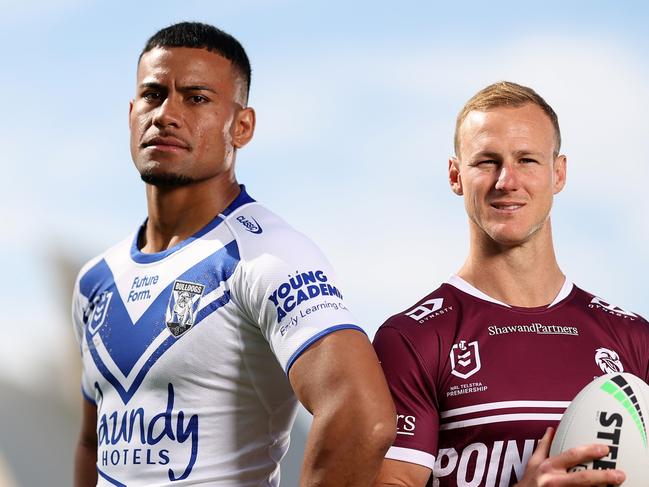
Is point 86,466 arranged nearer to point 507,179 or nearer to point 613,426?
point 507,179

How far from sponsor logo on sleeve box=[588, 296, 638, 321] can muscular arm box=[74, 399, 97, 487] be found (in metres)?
2.42

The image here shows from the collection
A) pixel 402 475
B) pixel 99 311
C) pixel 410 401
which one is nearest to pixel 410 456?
pixel 402 475

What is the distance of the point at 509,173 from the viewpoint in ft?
13.0

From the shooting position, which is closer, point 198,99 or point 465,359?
point 465,359

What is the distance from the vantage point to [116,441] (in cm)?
398

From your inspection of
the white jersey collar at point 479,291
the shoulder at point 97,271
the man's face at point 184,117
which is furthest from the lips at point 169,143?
the white jersey collar at point 479,291

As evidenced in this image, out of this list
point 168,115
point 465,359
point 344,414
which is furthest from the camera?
point 168,115

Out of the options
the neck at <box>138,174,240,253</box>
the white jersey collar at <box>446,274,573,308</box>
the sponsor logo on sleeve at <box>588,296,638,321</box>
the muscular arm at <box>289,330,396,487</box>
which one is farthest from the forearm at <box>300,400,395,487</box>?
the sponsor logo on sleeve at <box>588,296,638,321</box>

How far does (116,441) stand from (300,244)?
1.13 metres

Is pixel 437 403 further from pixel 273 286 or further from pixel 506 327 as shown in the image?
pixel 273 286

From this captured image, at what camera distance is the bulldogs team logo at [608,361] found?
3951 millimetres

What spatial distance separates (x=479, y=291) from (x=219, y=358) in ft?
3.79

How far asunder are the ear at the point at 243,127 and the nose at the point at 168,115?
284 millimetres

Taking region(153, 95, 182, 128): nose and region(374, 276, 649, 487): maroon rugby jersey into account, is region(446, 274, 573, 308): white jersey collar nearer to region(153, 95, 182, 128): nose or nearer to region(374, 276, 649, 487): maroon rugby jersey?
region(374, 276, 649, 487): maroon rugby jersey
